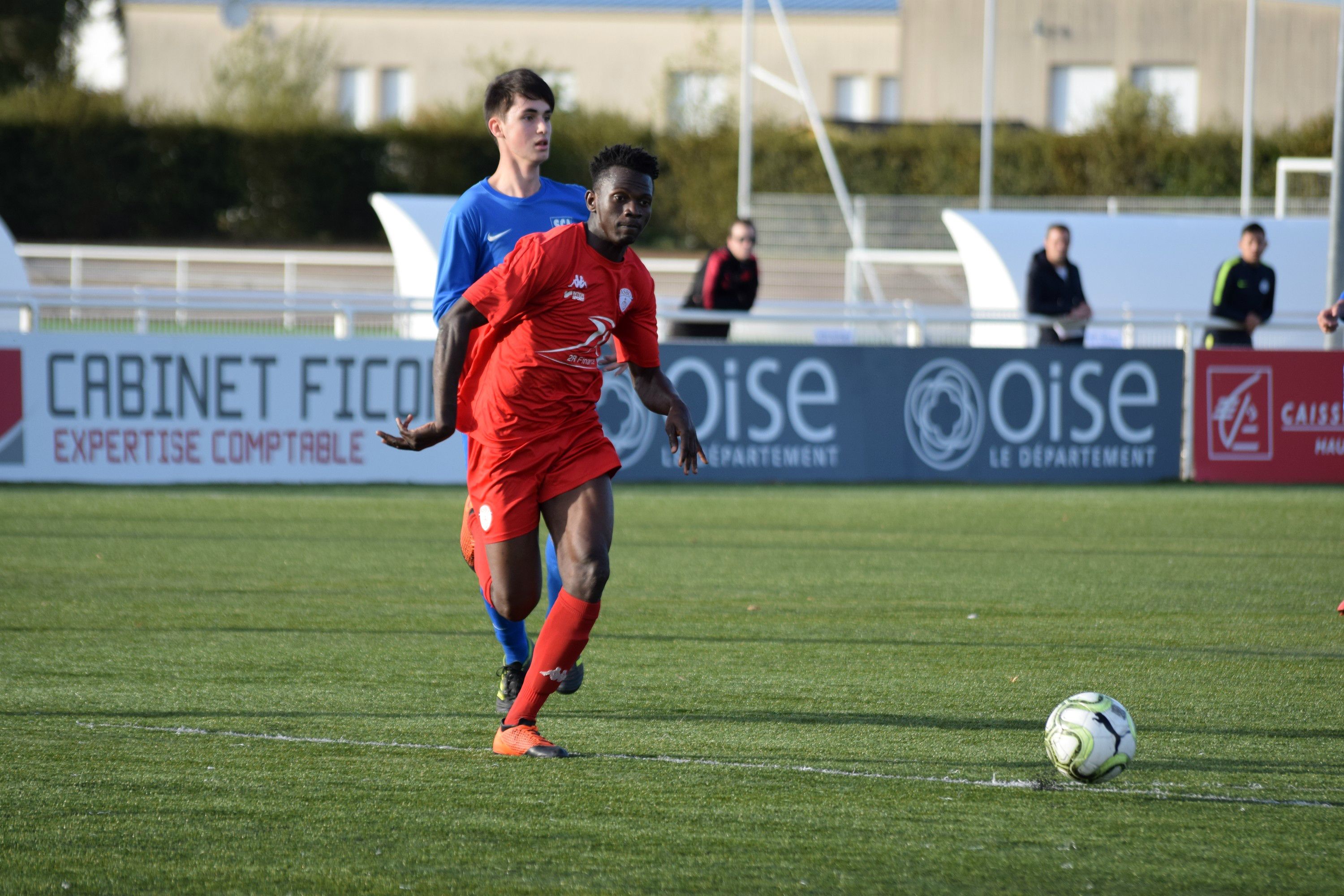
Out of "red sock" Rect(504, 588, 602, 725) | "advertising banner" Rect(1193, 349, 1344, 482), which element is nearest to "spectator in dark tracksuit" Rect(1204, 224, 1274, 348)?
"advertising banner" Rect(1193, 349, 1344, 482)

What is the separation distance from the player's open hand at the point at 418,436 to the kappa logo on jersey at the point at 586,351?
41 cm

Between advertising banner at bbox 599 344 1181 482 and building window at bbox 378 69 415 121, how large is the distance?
39.3 m

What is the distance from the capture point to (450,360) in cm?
522

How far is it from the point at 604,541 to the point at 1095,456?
10340mm

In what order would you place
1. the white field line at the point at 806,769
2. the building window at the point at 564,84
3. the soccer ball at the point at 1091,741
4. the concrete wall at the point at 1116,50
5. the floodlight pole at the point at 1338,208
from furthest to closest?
the building window at the point at 564,84 < the concrete wall at the point at 1116,50 < the floodlight pole at the point at 1338,208 < the soccer ball at the point at 1091,741 < the white field line at the point at 806,769

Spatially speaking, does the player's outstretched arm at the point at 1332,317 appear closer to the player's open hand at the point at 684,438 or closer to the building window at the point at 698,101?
the player's open hand at the point at 684,438

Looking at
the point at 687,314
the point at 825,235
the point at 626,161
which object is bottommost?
the point at 687,314

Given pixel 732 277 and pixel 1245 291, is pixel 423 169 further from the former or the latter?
pixel 1245 291

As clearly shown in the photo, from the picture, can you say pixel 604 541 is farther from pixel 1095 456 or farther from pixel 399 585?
pixel 1095 456

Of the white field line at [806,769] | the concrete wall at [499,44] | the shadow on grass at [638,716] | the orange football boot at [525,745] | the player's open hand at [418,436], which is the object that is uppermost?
the concrete wall at [499,44]

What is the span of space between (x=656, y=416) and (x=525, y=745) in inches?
348

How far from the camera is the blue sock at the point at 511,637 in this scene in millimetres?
5875

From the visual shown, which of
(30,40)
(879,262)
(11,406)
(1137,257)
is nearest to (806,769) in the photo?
(11,406)

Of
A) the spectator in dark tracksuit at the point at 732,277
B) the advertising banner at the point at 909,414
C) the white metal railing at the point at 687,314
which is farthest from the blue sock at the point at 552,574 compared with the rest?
the spectator in dark tracksuit at the point at 732,277
